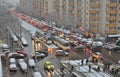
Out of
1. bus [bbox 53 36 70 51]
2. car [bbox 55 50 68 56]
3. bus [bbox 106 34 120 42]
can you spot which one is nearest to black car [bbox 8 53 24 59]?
car [bbox 55 50 68 56]

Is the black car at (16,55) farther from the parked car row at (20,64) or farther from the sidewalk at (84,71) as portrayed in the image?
the sidewalk at (84,71)

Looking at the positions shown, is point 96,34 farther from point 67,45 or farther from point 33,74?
point 33,74

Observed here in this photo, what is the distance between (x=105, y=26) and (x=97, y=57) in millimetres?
18358

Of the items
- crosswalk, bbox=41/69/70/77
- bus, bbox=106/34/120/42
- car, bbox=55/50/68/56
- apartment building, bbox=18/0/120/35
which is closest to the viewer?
crosswalk, bbox=41/69/70/77

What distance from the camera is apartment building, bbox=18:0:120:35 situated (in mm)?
56062

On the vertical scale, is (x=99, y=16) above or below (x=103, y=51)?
above

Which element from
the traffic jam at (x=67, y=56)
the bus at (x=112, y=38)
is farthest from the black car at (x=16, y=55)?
the bus at (x=112, y=38)

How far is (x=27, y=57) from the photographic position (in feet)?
125

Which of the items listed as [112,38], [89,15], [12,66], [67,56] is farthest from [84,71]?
[89,15]

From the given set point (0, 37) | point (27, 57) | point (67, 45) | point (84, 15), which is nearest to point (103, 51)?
point (67, 45)

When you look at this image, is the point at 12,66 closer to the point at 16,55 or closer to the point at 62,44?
the point at 16,55

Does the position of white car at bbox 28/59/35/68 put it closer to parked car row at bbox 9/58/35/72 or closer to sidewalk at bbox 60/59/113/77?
parked car row at bbox 9/58/35/72

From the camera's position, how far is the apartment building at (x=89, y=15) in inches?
2207

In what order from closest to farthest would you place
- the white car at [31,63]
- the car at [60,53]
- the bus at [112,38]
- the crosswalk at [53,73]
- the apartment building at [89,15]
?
the crosswalk at [53,73], the white car at [31,63], the car at [60,53], the bus at [112,38], the apartment building at [89,15]
